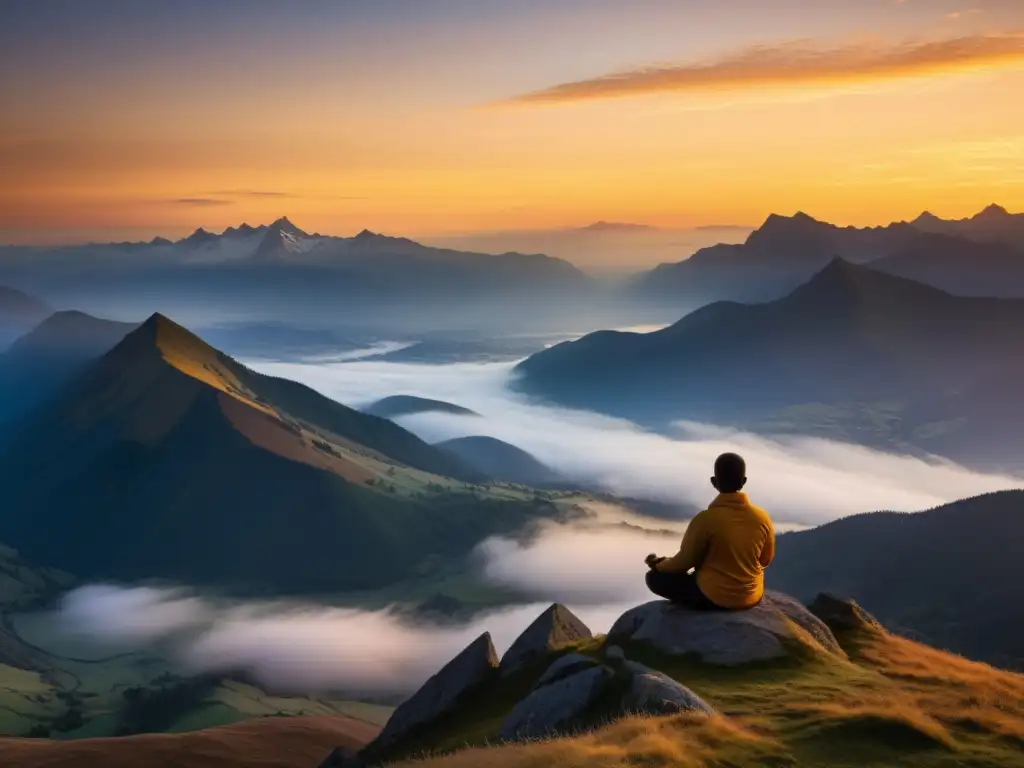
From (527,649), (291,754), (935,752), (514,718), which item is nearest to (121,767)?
(291,754)

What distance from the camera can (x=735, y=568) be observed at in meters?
29.7

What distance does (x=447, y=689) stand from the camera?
47.9 metres

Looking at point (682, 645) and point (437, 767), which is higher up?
point (682, 645)

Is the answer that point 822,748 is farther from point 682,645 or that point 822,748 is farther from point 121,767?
point 121,767

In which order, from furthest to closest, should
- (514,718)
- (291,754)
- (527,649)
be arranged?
(291,754), (527,649), (514,718)

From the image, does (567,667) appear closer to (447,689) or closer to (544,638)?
(544,638)

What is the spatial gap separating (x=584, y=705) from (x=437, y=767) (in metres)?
8.47

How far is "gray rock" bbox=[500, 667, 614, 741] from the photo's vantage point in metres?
29.6

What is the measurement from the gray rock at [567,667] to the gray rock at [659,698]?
167 inches

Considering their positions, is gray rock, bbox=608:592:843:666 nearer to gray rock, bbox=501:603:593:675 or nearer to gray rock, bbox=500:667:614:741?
gray rock, bbox=500:667:614:741

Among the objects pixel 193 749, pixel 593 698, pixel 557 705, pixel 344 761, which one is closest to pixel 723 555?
pixel 593 698

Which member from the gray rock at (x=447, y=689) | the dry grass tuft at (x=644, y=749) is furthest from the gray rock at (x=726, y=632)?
the gray rock at (x=447, y=689)

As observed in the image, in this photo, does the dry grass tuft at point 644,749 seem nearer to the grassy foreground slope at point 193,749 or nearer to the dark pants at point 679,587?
the dark pants at point 679,587

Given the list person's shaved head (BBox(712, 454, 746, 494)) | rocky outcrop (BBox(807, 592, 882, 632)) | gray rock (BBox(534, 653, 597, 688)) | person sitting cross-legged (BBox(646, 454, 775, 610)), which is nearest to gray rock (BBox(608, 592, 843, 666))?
person sitting cross-legged (BBox(646, 454, 775, 610))
